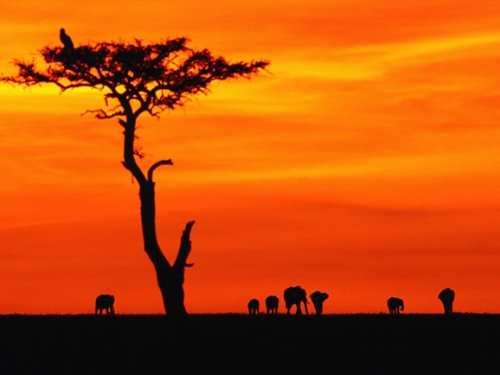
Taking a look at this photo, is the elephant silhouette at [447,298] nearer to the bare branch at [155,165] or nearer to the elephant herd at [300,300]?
the elephant herd at [300,300]

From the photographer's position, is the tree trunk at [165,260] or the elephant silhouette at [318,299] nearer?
the tree trunk at [165,260]

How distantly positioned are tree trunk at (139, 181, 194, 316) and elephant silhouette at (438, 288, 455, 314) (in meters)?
13.8

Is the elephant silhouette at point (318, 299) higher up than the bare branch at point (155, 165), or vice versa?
the bare branch at point (155, 165)

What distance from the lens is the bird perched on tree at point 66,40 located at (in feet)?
187
